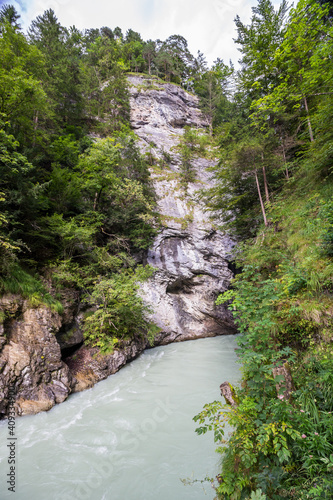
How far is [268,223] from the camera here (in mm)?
8438

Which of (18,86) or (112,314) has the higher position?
(18,86)

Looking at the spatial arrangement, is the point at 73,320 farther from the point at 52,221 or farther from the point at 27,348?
the point at 52,221

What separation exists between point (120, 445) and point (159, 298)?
8.20 m

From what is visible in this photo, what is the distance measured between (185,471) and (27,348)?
15.2 ft

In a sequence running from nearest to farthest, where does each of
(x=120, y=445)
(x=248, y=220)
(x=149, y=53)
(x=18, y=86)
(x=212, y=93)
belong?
1. (x=120, y=445)
2. (x=18, y=86)
3. (x=248, y=220)
4. (x=212, y=93)
5. (x=149, y=53)

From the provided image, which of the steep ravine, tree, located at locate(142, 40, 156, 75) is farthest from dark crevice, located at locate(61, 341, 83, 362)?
tree, located at locate(142, 40, 156, 75)

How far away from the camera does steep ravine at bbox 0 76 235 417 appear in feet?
17.4

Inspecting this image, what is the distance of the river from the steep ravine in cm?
69

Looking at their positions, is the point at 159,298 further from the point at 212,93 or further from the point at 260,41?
Answer: the point at 212,93

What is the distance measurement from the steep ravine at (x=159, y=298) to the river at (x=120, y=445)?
688 millimetres

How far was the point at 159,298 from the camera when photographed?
39.7ft

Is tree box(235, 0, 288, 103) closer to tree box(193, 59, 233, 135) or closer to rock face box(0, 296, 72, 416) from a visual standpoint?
rock face box(0, 296, 72, 416)

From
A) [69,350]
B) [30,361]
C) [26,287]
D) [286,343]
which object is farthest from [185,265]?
[286,343]

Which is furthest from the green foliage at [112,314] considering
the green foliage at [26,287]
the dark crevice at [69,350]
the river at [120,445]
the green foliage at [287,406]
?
the green foliage at [287,406]
